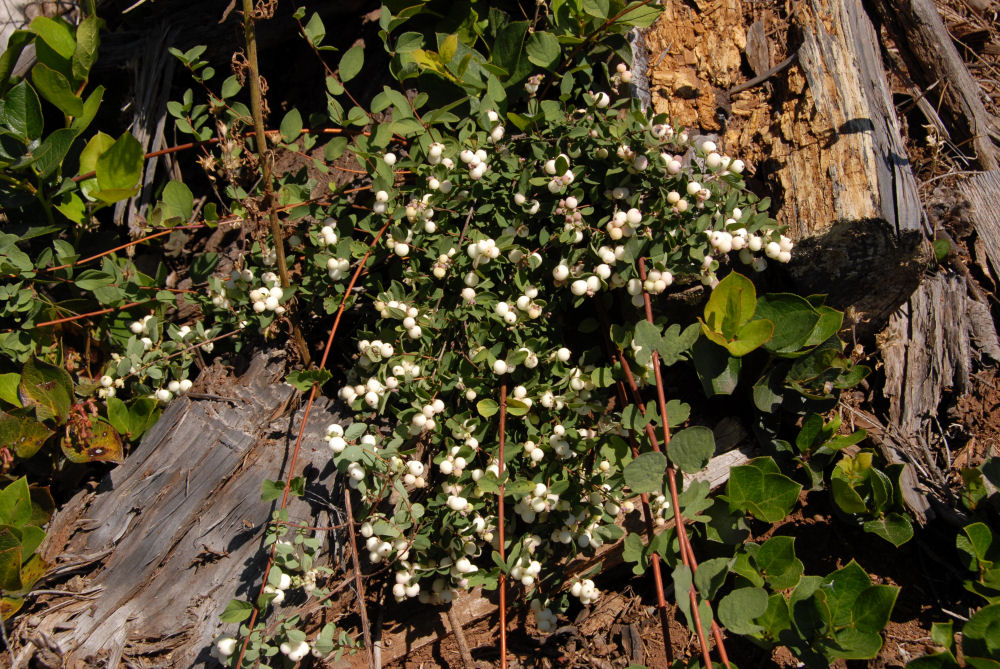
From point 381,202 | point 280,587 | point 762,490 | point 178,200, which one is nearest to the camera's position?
point 280,587

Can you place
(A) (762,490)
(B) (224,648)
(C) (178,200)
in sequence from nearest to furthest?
(B) (224,648) < (A) (762,490) < (C) (178,200)

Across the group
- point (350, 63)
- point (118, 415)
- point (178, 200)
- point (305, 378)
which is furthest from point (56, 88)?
point (305, 378)

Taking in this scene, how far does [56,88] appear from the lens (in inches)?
86.6

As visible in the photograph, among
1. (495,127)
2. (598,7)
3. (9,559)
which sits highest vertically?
(598,7)

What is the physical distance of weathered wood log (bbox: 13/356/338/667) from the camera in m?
2.01

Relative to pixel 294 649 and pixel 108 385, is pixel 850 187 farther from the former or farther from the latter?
pixel 108 385

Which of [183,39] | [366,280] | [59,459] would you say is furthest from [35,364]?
[183,39]

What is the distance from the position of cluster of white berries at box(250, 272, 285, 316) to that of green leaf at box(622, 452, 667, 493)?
4.05 feet

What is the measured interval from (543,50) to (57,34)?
5.62ft

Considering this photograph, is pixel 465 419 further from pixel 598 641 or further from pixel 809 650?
pixel 809 650

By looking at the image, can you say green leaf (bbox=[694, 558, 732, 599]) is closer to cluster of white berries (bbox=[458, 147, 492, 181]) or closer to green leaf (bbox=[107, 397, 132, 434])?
cluster of white berries (bbox=[458, 147, 492, 181])

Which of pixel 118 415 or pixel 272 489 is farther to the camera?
pixel 118 415

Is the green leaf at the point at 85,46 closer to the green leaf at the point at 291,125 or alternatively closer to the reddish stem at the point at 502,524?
the green leaf at the point at 291,125

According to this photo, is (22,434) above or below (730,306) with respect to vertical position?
below
